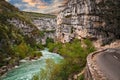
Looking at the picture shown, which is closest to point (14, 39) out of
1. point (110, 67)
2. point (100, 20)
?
point (100, 20)

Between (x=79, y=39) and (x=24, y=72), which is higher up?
(x=79, y=39)

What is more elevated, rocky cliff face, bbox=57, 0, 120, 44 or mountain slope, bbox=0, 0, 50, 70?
rocky cliff face, bbox=57, 0, 120, 44

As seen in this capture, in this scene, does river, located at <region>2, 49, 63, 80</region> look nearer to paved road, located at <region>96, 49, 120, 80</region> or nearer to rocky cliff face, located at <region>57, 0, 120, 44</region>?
rocky cliff face, located at <region>57, 0, 120, 44</region>

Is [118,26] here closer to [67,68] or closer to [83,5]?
[83,5]

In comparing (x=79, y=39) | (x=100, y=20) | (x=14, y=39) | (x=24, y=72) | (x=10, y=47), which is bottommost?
(x=24, y=72)

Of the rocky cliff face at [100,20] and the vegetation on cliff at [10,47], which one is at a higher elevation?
the rocky cliff face at [100,20]

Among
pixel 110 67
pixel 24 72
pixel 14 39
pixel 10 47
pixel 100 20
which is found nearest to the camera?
pixel 110 67

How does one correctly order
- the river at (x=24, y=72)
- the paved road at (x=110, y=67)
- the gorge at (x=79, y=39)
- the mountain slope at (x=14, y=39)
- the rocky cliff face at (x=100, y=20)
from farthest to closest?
1. the mountain slope at (x=14, y=39)
2. the rocky cliff face at (x=100, y=20)
3. the river at (x=24, y=72)
4. the gorge at (x=79, y=39)
5. the paved road at (x=110, y=67)

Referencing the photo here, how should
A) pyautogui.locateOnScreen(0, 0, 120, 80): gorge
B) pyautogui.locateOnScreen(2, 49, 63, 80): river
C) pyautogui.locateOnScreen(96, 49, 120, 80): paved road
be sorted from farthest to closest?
pyautogui.locateOnScreen(2, 49, 63, 80): river → pyautogui.locateOnScreen(0, 0, 120, 80): gorge → pyautogui.locateOnScreen(96, 49, 120, 80): paved road

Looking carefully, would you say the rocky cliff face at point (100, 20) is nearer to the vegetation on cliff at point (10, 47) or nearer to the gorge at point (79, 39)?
the gorge at point (79, 39)

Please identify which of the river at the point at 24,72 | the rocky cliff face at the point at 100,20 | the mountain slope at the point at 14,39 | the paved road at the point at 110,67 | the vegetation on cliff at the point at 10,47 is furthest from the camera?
the mountain slope at the point at 14,39

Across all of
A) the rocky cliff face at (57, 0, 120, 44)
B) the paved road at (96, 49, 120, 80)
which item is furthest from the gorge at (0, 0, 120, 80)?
the paved road at (96, 49, 120, 80)

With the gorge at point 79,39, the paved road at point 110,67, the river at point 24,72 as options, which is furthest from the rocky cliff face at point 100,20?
the paved road at point 110,67

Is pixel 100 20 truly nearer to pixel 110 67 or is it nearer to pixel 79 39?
pixel 79 39
